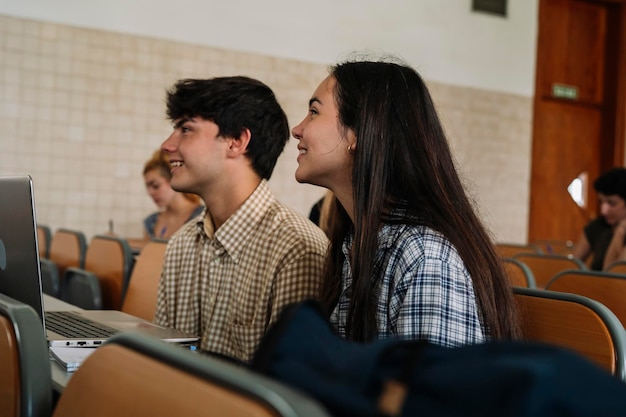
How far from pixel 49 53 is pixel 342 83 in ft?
17.6

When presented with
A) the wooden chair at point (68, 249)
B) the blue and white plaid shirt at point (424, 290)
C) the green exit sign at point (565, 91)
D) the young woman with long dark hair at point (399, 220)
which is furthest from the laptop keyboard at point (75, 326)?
the green exit sign at point (565, 91)

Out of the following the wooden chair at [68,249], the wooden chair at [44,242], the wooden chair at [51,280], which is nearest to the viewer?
the wooden chair at [51,280]

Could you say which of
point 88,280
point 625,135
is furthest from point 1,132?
point 625,135

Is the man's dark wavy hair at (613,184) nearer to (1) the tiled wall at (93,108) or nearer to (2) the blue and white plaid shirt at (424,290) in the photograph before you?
(1) the tiled wall at (93,108)

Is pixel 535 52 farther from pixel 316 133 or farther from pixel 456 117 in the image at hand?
pixel 316 133

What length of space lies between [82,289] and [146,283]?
1.98 feet

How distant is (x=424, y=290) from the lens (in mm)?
1480

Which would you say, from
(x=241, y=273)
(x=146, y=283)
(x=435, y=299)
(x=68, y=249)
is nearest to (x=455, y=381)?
(x=435, y=299)

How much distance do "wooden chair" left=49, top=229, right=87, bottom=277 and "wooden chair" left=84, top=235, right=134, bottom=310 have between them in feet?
1.17

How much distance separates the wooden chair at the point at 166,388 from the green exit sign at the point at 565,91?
9.04 meters

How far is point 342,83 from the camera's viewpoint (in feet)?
5.90

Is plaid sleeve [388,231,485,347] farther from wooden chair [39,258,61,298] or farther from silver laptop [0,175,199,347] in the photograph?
wooden chair [39,258,61,298]

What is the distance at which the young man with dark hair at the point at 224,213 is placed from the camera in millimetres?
2262

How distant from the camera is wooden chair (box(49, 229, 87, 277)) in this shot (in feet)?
13.4
